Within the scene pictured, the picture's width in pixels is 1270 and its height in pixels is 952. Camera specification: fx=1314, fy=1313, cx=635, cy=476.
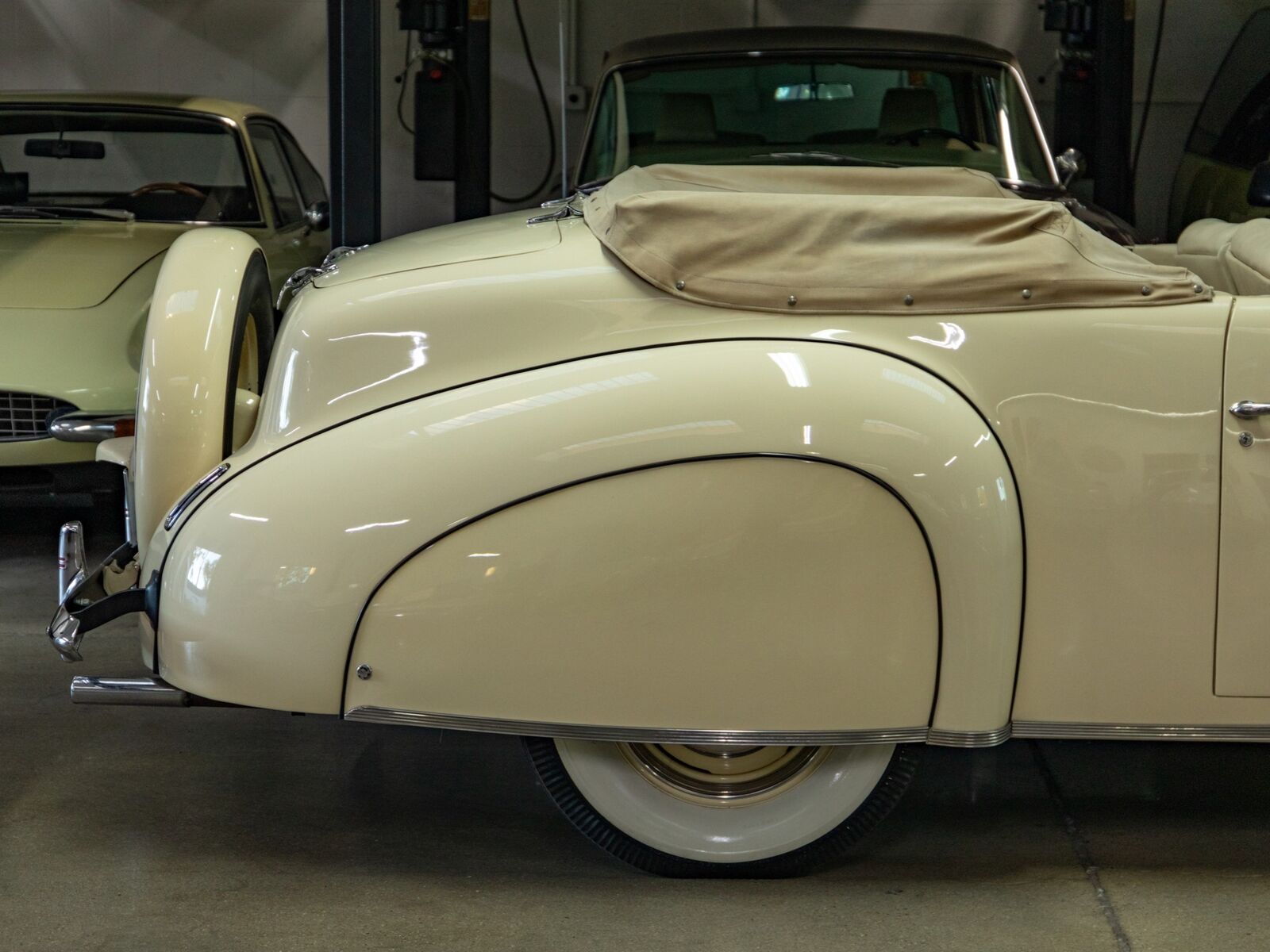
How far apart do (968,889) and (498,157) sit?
25.9 feet

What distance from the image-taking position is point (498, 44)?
929cm

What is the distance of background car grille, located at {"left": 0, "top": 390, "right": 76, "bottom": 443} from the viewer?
401cm

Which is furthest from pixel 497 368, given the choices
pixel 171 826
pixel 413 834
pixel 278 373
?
pixel 171 826

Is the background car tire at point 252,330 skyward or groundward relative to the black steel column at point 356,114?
groundward

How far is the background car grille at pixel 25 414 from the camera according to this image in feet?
13.2

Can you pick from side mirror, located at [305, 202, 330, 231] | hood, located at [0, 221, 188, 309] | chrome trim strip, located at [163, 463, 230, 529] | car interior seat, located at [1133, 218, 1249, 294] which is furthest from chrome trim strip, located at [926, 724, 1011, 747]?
side mirror, located at [305, 202, 330, 231]

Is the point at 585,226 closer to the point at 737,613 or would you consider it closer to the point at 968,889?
the point at 737,613

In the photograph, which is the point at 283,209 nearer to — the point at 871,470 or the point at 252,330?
the point at 252,330

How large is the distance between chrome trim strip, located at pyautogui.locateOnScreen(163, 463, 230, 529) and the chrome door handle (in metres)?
1.61

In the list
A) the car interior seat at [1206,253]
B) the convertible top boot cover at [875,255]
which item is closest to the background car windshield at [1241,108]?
the car interior seat at [1206,253]

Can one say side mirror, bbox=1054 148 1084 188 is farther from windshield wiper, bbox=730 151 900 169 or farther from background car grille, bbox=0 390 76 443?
background car grille, bbox=0 390 76 443

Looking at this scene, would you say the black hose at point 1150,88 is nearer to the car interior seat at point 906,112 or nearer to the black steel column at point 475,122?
the black steel column at point 475,122

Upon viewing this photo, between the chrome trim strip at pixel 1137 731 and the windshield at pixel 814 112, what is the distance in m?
2.45

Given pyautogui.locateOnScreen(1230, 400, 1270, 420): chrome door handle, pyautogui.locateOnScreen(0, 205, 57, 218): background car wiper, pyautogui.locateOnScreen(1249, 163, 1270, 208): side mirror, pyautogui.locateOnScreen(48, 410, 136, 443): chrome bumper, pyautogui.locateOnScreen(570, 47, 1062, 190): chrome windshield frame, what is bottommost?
pyautogui.locateOnScreen(48, 410, 136, 443): chrome bumper
